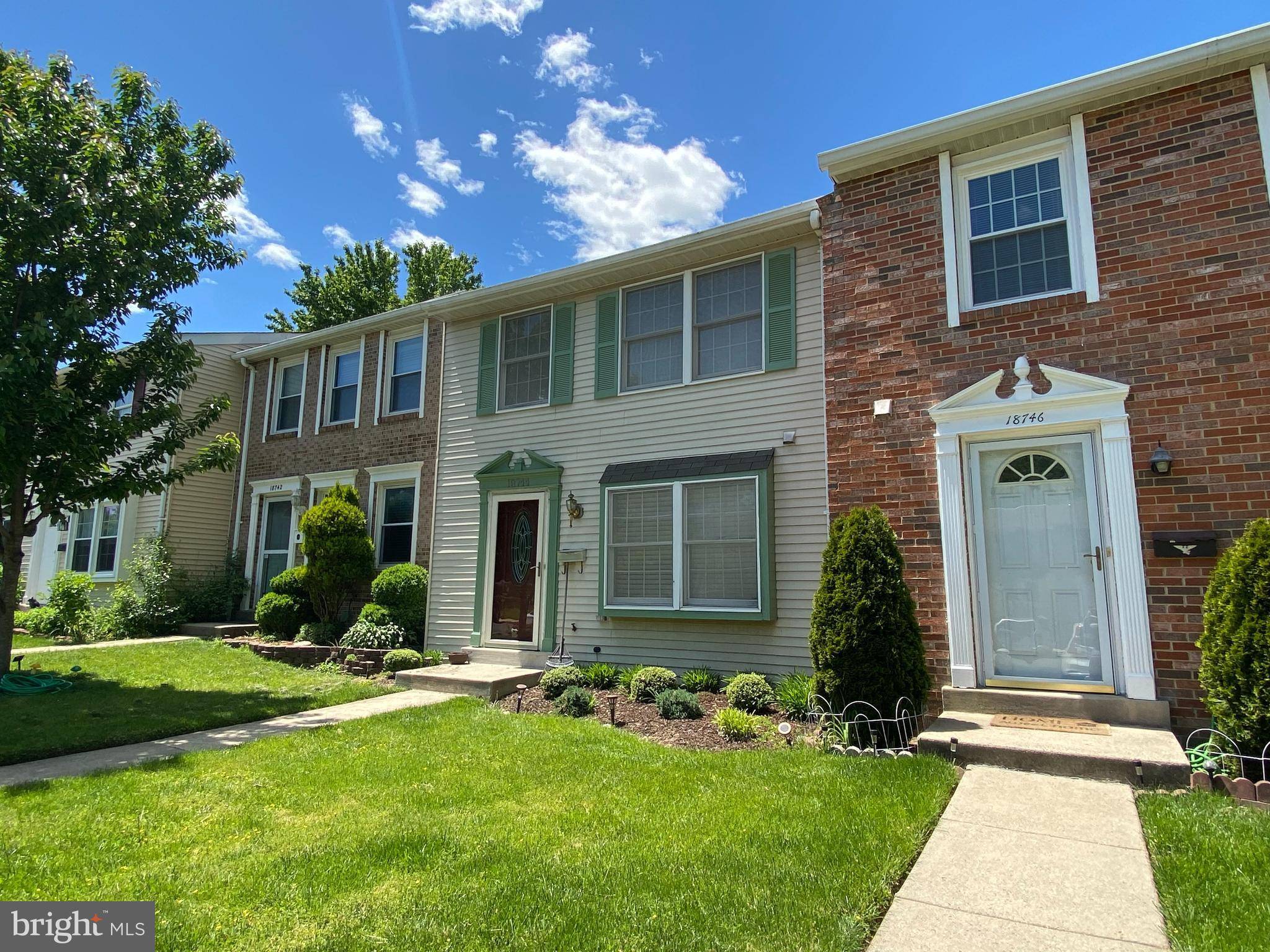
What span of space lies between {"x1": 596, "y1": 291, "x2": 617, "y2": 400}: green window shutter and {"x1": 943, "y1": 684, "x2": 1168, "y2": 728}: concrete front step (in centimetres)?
555

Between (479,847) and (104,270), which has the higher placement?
(104,270)

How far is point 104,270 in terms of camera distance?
774 cm

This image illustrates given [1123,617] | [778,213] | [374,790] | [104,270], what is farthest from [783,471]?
[104,270]

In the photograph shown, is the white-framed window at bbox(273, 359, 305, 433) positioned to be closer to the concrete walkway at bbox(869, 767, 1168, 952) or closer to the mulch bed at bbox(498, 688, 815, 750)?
the mulch bed at bbox(498, 688, 815, 750)

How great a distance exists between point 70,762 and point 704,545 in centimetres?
610

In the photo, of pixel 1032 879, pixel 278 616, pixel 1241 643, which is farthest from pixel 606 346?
pixel 1032 879

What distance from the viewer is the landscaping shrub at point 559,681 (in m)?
7.96

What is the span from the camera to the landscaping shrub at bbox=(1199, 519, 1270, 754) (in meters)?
4.26

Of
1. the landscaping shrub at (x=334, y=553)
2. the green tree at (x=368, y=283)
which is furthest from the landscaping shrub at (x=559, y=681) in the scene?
the green tree at (x=368, y=283)

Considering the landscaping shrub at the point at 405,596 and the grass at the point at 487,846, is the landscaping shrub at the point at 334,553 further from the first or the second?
the grass at the point at 487,846

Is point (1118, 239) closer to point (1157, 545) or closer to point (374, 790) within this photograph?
point (1157, 545)

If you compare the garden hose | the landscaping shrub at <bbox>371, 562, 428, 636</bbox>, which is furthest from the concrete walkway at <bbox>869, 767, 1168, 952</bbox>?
the garden hose

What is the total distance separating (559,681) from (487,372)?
4.98 m

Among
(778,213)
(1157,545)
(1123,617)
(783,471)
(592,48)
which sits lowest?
(1123,617)
